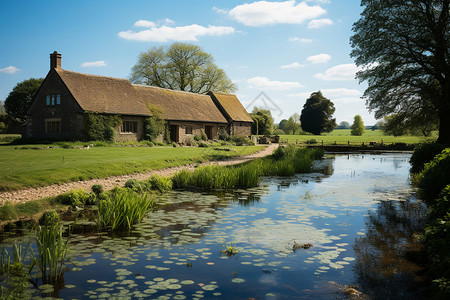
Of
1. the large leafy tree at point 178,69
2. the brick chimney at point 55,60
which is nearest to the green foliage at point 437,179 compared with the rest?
the brick chimney at point 55,60

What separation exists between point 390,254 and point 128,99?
3101 cm

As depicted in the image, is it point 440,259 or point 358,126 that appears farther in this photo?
point 358,126

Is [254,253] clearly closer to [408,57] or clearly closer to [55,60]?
[408,57]

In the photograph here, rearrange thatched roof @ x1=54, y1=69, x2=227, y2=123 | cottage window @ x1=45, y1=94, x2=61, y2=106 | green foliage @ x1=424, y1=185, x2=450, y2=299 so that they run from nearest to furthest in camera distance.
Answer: green foliage @ x1=424, y1=185, x2=450, y2=299 < thatched roof @ x1=54, y1=69, x2=227, y2=123 < cottage window @ x1=45, y1=94, x2=61, y2=106

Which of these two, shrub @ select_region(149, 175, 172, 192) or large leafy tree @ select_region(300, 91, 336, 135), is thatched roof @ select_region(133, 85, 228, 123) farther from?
large leafy tree @ select_region(300, 91, 336, 135)

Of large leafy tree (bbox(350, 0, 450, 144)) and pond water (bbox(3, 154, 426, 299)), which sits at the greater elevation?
large leafy tree (bbox(350, 0, 450, 144))

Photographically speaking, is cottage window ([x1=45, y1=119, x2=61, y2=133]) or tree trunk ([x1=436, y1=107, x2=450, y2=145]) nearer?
tree trunk ([x1=436, y1=107, x2=450, y2=145])

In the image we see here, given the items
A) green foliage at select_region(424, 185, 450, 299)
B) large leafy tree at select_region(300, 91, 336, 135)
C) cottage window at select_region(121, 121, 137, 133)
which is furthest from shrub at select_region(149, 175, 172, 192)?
large leafy tree at select_region(300, 91, 336, 135)

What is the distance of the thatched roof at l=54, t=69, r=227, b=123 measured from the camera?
30781mm

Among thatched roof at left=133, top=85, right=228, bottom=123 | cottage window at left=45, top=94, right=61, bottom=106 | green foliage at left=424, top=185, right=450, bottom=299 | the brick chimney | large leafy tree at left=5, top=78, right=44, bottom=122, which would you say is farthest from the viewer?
large leafy tree at left=5, top=78, right=44, bottom=122

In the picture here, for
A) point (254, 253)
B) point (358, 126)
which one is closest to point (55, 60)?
point (254, 253)

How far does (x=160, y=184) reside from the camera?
12938 mm

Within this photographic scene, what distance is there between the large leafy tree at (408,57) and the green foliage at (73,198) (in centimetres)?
2296

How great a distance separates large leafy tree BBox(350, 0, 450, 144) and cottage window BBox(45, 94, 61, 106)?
25.7 metres
